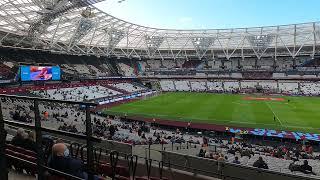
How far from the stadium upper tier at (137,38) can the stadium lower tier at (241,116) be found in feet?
66.3

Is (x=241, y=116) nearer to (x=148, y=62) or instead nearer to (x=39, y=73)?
(x=39, y=73)

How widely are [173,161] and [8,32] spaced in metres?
54.7

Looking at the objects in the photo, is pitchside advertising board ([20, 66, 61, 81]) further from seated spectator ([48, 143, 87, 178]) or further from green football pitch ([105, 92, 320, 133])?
seated spectator ([48, 143, 87, 178])

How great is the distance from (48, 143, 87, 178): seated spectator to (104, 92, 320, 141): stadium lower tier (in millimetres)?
30269

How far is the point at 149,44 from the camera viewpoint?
98.9 metres

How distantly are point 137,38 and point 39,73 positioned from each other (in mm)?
45577

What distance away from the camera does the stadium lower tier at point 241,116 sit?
34.9 meters

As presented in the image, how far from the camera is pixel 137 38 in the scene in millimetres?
96000

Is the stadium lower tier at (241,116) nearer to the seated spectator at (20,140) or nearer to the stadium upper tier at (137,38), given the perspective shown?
the stadium upper tier at (137,38)

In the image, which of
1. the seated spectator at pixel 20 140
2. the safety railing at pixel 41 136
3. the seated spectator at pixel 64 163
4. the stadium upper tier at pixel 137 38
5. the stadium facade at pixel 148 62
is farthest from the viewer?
the stadium upper tier at pixel 137 38

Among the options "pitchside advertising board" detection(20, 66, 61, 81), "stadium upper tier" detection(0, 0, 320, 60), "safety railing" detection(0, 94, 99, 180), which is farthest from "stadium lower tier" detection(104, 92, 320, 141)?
"safety railing" detection(0, 94, 99, 180)

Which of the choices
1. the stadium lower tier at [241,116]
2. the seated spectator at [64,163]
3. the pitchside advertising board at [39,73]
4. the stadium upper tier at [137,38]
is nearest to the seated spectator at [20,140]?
the seated spectator at [64,163]

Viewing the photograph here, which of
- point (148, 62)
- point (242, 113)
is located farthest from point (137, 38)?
point (242, 113)

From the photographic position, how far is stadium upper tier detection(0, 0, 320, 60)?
181ft
